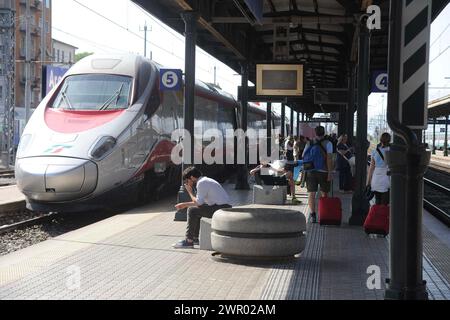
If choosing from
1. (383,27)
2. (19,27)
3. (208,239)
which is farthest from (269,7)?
(19,27)

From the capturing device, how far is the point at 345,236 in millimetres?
9570

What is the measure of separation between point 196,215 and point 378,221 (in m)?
2.84

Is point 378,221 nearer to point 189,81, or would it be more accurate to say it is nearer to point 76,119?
point 189,81

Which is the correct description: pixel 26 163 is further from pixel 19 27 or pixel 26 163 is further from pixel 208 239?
pixel 19 27

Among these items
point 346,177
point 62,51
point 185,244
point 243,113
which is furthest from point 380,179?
point 62,51

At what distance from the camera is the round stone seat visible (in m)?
7.22

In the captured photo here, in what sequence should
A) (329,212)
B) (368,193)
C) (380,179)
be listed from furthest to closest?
(368,193), (329,212), (380,179)

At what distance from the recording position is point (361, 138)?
1098cm

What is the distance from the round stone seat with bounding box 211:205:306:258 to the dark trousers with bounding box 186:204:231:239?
930 mm

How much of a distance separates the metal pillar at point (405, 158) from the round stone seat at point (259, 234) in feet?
7.35

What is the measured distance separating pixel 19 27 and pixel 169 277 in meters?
62.9

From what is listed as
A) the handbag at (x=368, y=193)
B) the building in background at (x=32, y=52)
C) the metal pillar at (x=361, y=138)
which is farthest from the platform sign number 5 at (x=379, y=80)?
the building in background at (x=32, y=52)

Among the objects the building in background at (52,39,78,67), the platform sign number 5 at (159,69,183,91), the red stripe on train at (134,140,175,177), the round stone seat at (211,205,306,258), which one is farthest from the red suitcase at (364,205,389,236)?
the building in background at (52,39,78,67)

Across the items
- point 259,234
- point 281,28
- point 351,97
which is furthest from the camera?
point 351,97
